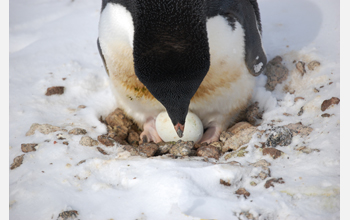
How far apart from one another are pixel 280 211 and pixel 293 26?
1.76 metres

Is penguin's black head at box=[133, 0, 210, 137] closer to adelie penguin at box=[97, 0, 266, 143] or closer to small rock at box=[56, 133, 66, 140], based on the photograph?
adelie penguin at box=[97, 0, 266, 143]

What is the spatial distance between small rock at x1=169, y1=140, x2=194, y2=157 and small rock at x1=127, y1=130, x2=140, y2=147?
0.44 m

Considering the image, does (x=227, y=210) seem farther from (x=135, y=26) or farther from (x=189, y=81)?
(x=135, y=26)

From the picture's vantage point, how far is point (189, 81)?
1438mm

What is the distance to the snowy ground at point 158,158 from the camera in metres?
1.25

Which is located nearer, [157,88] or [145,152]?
[157,88]

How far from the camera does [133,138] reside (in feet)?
7.29

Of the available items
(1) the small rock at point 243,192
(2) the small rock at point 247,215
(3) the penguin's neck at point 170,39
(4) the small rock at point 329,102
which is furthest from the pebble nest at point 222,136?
(3) the penguin's neck at point 170,39

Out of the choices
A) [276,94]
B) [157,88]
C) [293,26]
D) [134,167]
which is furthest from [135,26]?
[293,26]

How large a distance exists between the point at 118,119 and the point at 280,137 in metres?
1.10

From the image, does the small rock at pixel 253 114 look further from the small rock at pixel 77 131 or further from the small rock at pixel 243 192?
the small rock at pixel 77 131

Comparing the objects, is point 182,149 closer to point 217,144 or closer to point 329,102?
point 217,144

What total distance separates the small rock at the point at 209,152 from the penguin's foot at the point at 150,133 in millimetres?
392

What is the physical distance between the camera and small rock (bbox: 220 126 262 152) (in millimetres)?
1780
